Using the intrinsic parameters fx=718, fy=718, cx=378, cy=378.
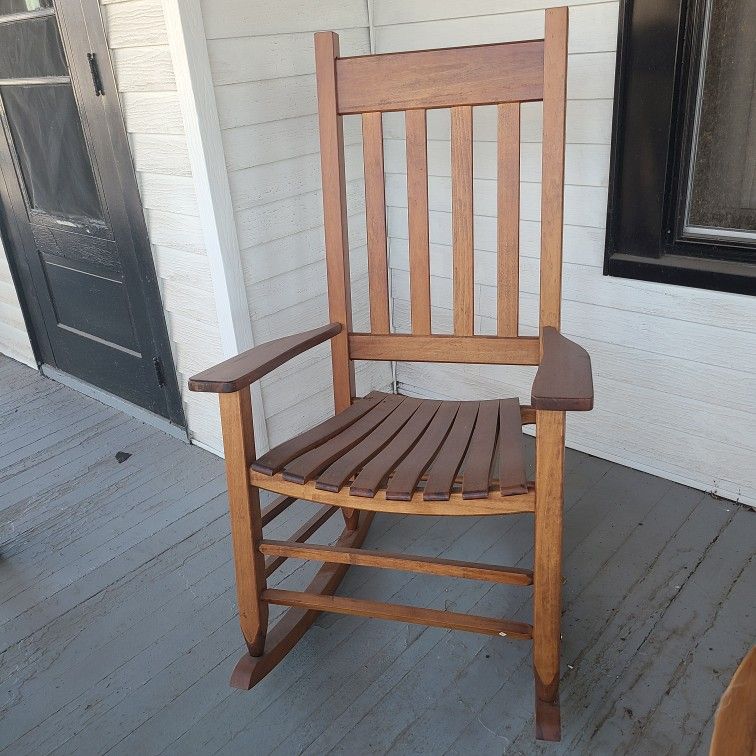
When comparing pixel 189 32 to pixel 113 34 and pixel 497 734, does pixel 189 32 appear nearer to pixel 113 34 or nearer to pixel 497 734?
pixel 113 34

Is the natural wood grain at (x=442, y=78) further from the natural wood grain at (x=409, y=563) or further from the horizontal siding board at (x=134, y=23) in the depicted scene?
the natural wood grain at (x=409, y=563)

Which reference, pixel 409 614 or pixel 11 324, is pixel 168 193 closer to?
pixel 409 614

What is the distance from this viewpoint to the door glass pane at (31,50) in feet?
6.77

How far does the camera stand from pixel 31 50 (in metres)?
2.15

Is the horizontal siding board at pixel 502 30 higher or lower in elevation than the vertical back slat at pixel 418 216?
higher

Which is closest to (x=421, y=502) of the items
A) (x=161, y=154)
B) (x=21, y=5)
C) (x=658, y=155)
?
(x=658, y=155)

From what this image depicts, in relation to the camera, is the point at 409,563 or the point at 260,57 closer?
the point at 409,563

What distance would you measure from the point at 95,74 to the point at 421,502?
5.05 feet

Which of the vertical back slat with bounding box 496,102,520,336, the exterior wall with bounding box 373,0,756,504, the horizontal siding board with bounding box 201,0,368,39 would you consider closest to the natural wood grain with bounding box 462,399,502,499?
the vertical back slat with bounding box 496,102,520,336

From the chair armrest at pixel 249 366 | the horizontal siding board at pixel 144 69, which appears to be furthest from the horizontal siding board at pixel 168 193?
the chair armrest at pixel 249 366

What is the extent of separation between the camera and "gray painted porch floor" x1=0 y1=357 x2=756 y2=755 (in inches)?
52.5

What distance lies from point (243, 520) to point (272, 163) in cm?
103

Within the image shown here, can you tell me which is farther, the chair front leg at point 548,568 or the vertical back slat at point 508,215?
the vertical back slat at point 508,215

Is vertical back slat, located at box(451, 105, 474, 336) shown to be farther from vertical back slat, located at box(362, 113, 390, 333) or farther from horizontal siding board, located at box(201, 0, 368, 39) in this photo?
horizontal siding board, located at box(201, 0, 368, 39)
